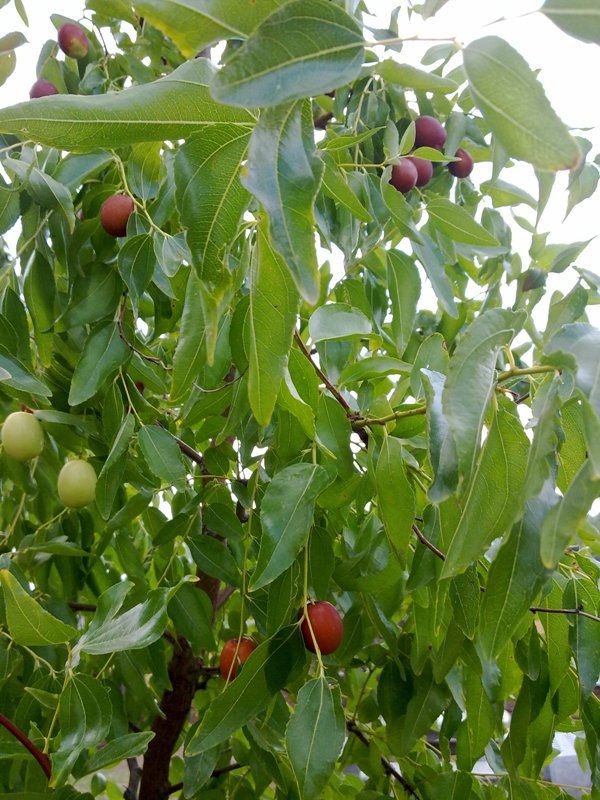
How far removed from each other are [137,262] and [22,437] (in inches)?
10.7

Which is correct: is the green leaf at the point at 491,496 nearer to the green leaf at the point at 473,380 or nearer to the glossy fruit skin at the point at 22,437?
the green leaf at the point at 473,380

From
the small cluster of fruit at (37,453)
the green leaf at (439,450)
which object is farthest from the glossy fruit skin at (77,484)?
the green leaf at (439,450)

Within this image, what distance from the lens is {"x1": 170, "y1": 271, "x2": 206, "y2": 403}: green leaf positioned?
583 millimetres

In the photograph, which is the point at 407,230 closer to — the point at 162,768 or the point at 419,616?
the point at 419,616

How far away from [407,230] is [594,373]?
0.41 m

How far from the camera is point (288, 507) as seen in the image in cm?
59

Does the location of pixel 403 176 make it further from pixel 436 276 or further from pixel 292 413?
pixel 292 413

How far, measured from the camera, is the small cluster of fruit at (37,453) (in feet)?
2.97

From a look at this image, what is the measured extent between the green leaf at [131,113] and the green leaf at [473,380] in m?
0.17

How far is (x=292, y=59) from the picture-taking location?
0.31m

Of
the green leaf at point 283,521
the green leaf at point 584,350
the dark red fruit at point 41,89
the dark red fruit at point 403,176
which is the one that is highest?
the green leaf at point 584,350

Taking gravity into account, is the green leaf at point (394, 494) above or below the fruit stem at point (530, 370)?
below

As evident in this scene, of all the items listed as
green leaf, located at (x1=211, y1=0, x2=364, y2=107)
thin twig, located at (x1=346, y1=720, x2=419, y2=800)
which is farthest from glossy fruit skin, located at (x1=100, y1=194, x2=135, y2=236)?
thin twig, located at (x1=346, y1=720, x2=419, y2=800)

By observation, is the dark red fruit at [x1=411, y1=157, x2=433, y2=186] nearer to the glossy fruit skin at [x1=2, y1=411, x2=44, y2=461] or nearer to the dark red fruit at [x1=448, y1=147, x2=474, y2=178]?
the dark red fruit at [x1=448, y1=147, x2=474, y2=178]
